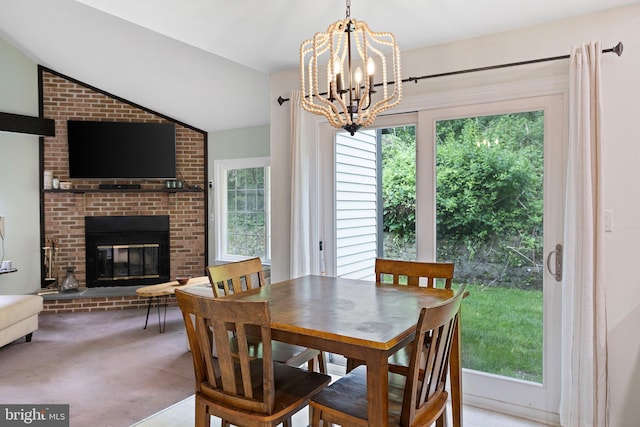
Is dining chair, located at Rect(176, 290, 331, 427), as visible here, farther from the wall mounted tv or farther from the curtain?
the wall mounted tv

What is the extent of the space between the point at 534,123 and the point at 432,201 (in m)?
0.81

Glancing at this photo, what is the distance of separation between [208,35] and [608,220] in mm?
2760

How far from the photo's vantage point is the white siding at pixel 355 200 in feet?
11.2

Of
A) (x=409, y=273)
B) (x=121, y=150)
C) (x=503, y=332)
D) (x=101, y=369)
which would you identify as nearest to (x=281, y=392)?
(x=409, y=273)

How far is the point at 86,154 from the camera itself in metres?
5.27

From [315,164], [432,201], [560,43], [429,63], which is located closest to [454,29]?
[429,63]

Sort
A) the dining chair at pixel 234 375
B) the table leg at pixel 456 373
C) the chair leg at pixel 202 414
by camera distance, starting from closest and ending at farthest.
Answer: the dining chair at pixel 234 375
the chair leg at pixel 202 414
the table leg at pixel 456 373

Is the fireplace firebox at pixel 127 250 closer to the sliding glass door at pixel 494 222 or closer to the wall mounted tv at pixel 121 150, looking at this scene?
the wall mounted tv at pixel 121 150

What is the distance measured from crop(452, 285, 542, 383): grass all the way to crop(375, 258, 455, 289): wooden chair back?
1.79 feet

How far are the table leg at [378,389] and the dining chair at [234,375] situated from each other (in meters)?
0.36

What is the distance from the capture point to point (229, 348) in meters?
1.59

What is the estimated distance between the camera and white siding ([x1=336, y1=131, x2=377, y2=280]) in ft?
11.2

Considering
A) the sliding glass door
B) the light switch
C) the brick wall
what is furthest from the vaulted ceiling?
the light switch

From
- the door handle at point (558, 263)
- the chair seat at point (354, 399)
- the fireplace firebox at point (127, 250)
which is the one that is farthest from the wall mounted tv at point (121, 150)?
the door handle at point (558, 263)
